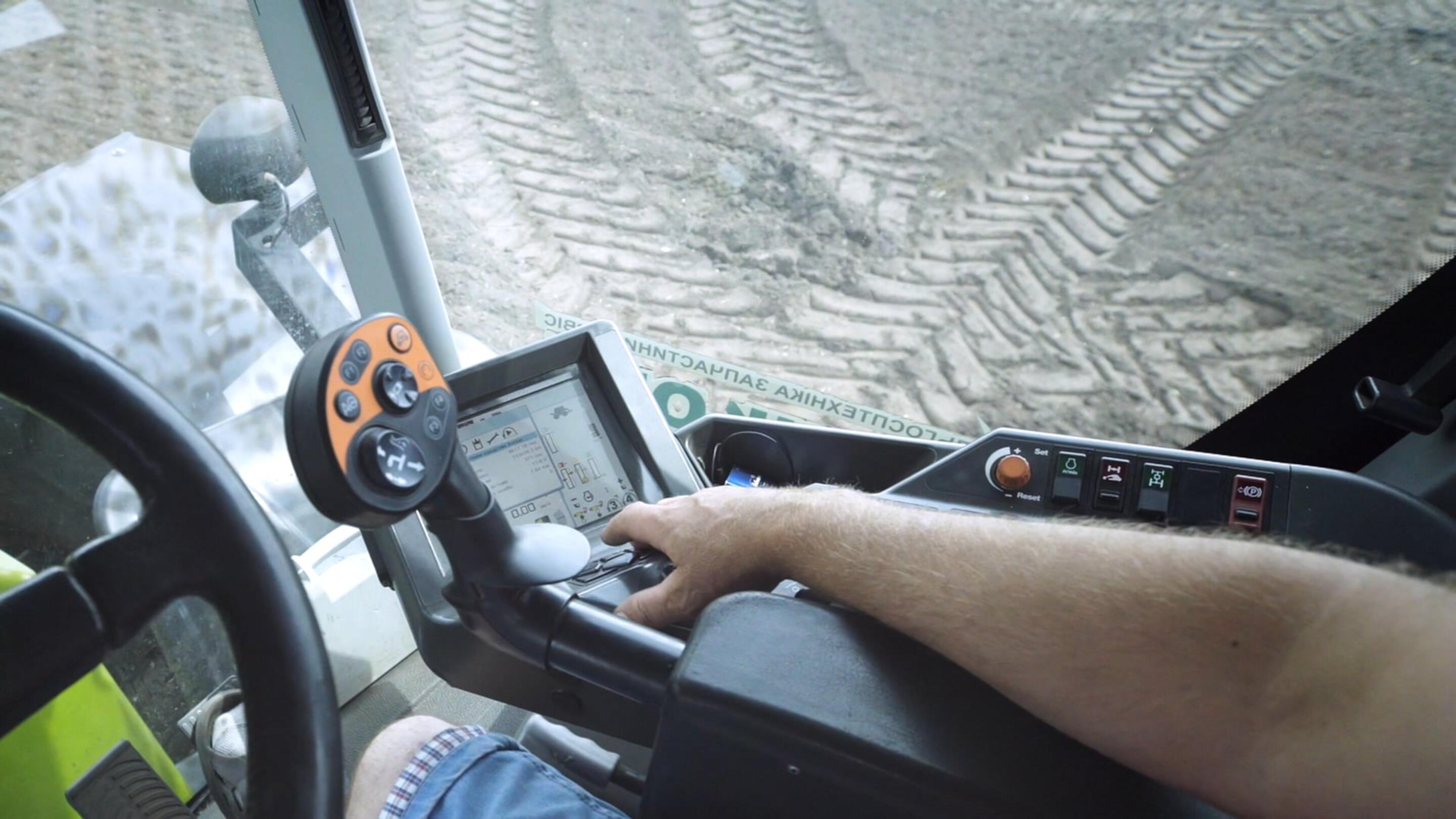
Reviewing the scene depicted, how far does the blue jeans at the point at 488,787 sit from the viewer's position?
0.82 meters

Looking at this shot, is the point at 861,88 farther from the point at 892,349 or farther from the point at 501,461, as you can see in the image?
the point at 501,461

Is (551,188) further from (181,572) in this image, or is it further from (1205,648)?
(1205,648)

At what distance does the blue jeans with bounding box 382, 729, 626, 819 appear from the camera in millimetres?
820

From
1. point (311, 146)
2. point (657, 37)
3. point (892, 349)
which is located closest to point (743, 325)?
point (892, 349)

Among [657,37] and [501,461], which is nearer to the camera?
[501,461]

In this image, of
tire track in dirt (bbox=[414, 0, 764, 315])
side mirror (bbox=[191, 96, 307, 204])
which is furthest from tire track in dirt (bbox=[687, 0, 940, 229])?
side mirror (bbox=[191, 96, 307, 204])

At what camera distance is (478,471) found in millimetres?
1123

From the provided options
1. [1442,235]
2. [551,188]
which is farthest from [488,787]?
[1442,235]

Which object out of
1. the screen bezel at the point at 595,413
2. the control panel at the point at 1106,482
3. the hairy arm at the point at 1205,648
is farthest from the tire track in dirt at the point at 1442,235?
the screen bezel at the point at 595,413

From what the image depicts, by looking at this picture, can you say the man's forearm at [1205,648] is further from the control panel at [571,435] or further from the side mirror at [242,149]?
the side mirror at [242,149]

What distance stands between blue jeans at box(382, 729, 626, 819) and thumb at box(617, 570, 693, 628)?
17cm

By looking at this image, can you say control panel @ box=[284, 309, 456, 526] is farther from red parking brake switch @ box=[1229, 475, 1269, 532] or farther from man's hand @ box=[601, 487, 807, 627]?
red parking brake switch @ box=[1229, 475, 1269, 532]

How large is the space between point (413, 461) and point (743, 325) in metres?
0.95

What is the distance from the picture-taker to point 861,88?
1441mm
